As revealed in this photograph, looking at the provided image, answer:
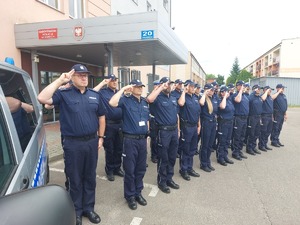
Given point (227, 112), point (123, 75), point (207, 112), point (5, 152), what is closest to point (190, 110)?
point (207, 112)

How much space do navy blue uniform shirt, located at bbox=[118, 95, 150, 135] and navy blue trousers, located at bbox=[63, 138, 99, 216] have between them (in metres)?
0.62

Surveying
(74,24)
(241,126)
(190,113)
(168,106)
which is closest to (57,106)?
(168,106)

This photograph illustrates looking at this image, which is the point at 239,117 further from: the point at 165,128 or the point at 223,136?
the point at 165,128

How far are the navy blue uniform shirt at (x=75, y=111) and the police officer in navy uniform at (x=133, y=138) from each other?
1.84ft

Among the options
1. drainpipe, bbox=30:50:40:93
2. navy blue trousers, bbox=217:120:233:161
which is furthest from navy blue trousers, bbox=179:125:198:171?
drainpipe, bbox=30:50:40:93

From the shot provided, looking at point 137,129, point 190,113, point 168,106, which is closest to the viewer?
point 137,129

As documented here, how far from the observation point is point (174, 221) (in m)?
3.21

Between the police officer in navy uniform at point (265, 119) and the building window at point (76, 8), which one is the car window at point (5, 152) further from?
the building window at point (76, 8)

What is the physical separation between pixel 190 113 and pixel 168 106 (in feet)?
2.33

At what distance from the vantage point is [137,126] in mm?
3574

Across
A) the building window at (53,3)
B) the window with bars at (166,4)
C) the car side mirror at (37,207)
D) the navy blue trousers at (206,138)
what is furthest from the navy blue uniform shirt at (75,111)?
the window with bars at (166,4)

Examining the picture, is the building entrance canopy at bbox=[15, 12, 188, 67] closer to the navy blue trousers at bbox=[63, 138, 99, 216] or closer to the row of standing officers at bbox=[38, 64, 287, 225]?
the row of standing officers at bbox=[38, 64, 287, 225]

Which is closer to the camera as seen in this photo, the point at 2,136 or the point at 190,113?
the point at 2,136

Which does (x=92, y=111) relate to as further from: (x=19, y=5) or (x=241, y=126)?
(x=19, y=5)
